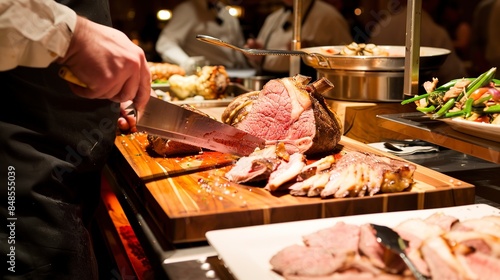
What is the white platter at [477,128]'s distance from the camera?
6.43 ft

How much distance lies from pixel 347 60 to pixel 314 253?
1628 mm

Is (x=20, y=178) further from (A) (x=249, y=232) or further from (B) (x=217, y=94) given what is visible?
(B) (x=217, y=94)

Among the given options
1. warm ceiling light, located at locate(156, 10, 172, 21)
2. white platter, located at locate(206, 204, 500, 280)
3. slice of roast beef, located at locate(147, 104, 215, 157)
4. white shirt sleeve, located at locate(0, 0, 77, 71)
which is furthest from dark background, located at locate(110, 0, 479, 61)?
white shirt sleeve, located at locate(0, 0, 77, 71)

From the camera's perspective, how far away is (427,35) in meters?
5.97

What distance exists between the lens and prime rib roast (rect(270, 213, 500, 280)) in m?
1.23

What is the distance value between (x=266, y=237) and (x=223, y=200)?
30 centimetres

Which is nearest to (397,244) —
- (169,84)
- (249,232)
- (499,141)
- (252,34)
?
(249,232)

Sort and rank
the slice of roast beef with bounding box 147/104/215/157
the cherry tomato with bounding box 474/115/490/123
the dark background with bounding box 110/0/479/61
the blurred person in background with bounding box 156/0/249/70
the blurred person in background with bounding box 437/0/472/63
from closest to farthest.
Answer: the cherry tomato with bounding box 474/115/490/123, the slice of roast beef with bounding box 147/104/215/157, the blurred person in background with bounding box 437/0/472/63, the blurred person in background with bounding box 156/0/249/70, the dark background with bounding box 110/0/479/61

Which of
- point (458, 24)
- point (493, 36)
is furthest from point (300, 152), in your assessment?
point (458, 24)

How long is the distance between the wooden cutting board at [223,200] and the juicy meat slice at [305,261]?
13.1 inches

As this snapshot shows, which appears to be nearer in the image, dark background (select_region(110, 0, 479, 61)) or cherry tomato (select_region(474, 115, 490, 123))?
cherry tomato (select_region(474, 115, 490, 123))

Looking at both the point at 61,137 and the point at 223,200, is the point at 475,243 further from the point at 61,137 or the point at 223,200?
the point at 61,137

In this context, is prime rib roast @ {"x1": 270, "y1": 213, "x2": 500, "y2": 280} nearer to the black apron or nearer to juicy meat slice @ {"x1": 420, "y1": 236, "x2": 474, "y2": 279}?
juicy meat slice @ {"x1": 420, "y1": 236, "x2": 474, "y2": 279}

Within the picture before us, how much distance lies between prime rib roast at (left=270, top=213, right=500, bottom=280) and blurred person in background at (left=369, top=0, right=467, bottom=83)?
4.12 m
